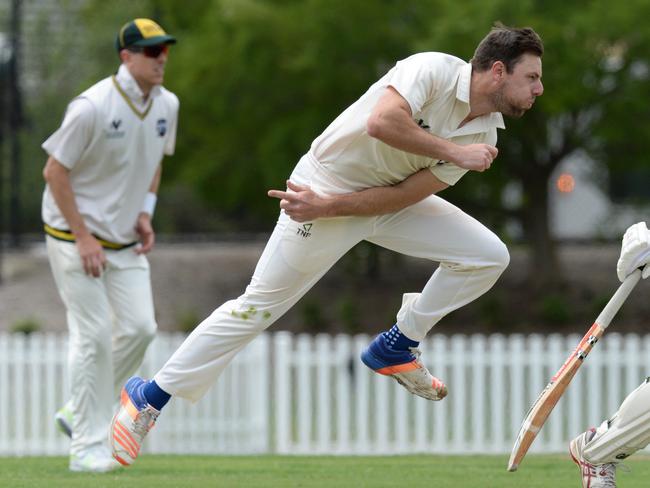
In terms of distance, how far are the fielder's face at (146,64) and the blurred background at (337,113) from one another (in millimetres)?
8472

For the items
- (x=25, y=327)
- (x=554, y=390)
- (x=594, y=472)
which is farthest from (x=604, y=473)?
(x=25, y=327)

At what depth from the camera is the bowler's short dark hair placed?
18.9ft

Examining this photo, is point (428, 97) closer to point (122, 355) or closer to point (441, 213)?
point (441, 213)

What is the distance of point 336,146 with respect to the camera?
6023mm

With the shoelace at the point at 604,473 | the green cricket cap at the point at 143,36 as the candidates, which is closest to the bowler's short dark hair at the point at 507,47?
the shoelace at the point at 604,473

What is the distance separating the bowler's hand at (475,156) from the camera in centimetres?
564

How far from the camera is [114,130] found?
24.6ft

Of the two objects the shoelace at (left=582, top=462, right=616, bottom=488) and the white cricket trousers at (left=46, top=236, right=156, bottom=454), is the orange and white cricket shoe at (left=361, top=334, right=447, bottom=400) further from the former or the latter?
the white cricket trousers at (left=46, top=236, right=156, bottom=454)

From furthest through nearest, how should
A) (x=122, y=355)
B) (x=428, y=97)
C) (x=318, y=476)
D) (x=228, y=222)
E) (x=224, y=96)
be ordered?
(x=228, y=222)
(x=224, y=96)
(x=122, y=355)
(x=318, y=476)
(x=428, y=97)

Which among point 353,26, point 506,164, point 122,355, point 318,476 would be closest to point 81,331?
point 122,355

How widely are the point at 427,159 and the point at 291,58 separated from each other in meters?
11.5

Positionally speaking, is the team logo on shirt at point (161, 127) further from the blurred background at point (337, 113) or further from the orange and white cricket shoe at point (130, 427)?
the blurred background at point (337, 113)

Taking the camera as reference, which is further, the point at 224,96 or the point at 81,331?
the point at 224,96

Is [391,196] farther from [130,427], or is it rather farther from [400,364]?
[130,427]
